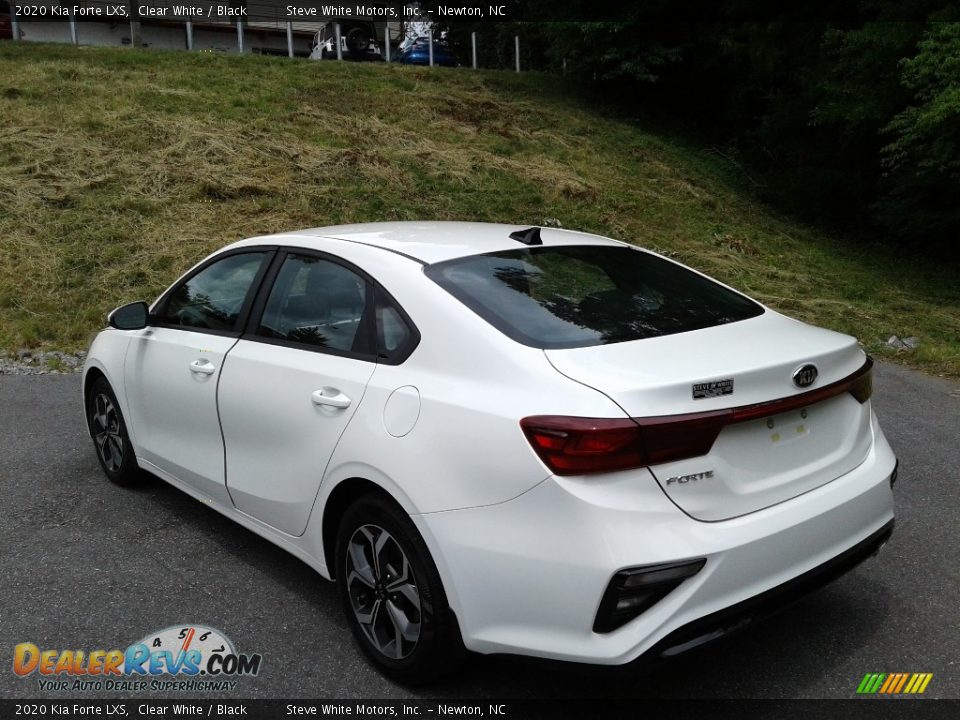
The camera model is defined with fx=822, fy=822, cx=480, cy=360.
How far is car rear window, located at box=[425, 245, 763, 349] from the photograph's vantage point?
2797 mm

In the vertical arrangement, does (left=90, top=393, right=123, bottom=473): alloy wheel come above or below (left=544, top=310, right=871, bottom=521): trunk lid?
below

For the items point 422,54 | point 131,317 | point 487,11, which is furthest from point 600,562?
point 487,11

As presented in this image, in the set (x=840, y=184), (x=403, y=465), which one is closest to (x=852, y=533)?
(x=403, y=465)

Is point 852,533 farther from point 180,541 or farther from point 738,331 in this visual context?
point 180,541

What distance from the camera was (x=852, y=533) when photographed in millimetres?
2730

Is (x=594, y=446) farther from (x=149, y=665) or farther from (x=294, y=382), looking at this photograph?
(x=149, y=665)

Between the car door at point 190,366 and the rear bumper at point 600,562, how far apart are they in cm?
154

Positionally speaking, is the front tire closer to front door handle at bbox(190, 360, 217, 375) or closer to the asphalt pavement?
the asphalt pavement

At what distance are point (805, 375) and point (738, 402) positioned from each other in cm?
35

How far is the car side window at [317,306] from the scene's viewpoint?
313 centimetres

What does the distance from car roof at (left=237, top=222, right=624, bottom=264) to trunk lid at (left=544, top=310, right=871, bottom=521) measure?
0.86 meters

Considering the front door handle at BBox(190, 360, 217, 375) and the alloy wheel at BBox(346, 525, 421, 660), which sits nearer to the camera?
the alloy wheel at BBox(346, 525, 421, 660)

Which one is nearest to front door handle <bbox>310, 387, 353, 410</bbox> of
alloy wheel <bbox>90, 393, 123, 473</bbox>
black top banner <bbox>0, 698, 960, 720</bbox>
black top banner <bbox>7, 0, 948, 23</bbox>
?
black top banner <bbox>0, 698, 960, 720</bbox>

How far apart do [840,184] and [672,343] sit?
14.9 metres
